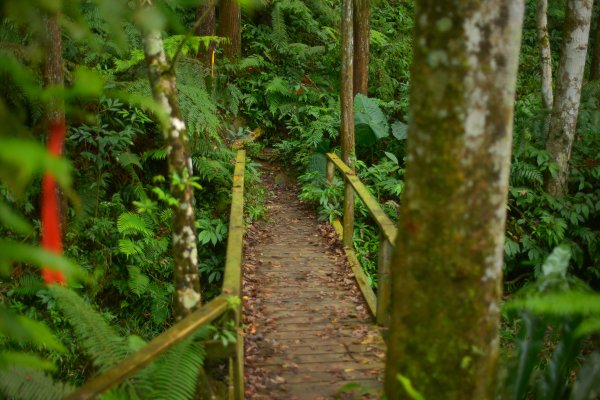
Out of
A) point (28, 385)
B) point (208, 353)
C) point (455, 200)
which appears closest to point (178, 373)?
point (208, 353)

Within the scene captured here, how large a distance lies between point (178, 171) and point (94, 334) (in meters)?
1.29

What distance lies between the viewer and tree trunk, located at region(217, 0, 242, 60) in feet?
38.2

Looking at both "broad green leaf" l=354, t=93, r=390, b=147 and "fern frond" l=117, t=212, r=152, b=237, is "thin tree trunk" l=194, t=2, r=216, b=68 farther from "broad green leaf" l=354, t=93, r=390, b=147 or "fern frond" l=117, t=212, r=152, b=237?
"fern frond" l=117, t=212, r=152, b=237

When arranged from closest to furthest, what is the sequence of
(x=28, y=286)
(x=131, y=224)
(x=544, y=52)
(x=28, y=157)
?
(x=28, y=157) → (x=28, y=286) → (x=131, y=224) → (x=544, y=52)

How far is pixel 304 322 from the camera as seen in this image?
534cm

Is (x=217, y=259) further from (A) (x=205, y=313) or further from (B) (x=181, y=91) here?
(A) (x=205, y=313)

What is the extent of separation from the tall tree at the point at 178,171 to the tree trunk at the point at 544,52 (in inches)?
304

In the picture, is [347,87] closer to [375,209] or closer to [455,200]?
[375,209]

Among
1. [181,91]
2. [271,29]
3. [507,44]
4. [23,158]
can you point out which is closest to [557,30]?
[271,29]

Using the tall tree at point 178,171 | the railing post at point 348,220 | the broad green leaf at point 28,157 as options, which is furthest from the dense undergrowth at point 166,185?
the broad green leaf at point 28,157

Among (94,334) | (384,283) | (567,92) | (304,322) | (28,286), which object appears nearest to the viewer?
(94,334)

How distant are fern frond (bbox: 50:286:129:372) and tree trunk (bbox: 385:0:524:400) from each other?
1898mm

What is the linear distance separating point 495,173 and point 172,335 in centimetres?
206

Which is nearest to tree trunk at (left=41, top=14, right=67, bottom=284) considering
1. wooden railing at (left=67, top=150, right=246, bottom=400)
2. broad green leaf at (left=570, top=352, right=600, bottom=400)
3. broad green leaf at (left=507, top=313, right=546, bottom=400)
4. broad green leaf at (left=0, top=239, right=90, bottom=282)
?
wooden railing at (left=67, top=150, right=246, bottom=400)
